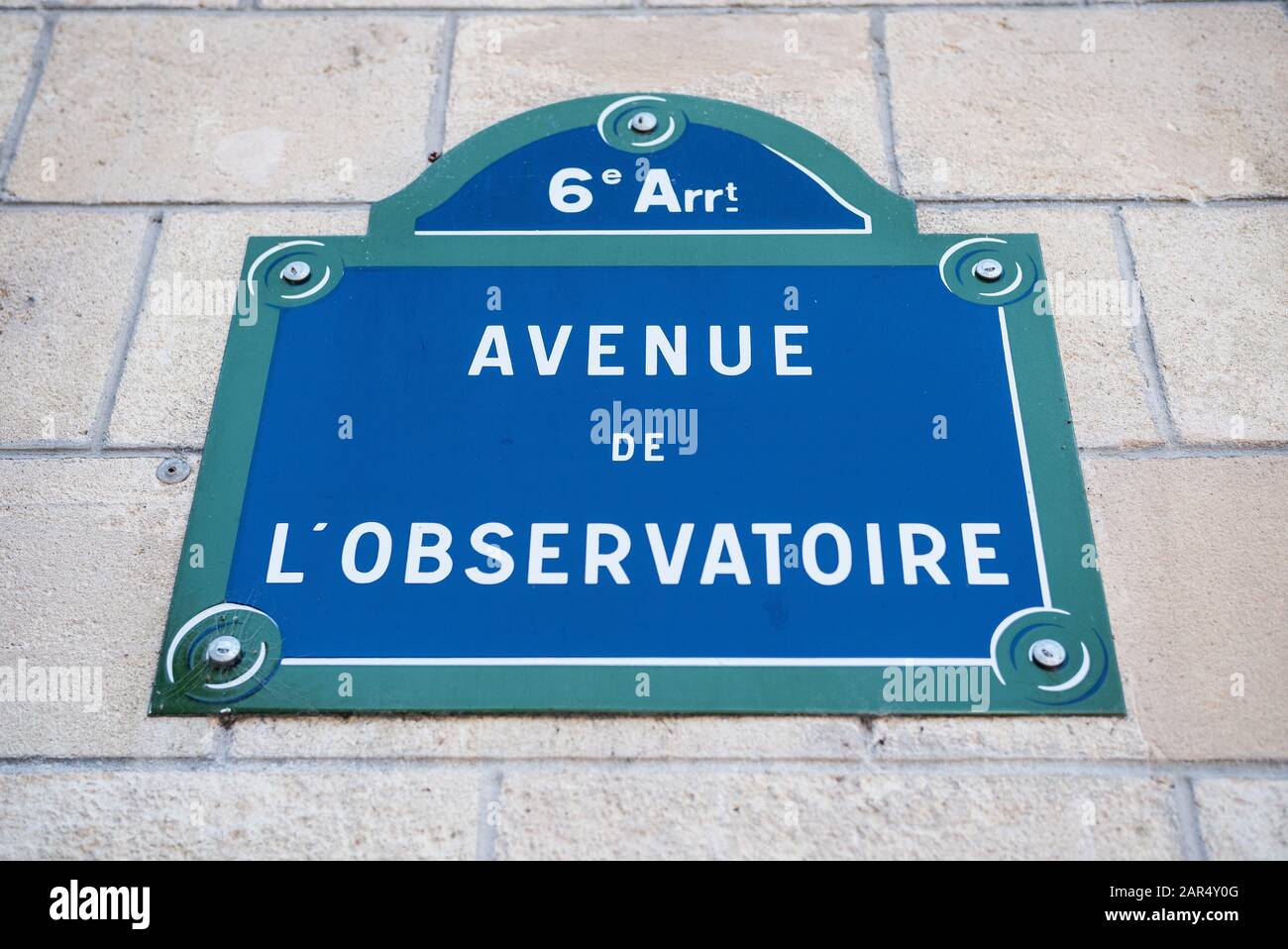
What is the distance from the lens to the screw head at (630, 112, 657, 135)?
2.17m

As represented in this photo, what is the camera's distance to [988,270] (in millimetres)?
1969

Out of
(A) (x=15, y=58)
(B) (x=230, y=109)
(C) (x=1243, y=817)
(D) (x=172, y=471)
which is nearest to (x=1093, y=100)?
(C) (x=1243, y=817)

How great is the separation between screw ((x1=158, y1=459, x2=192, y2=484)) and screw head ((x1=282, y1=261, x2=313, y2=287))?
0.34 m

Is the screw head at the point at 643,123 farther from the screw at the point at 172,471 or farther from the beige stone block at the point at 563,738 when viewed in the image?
the beige stone block at the point at 563,738

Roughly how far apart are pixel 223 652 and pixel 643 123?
44.0 inches

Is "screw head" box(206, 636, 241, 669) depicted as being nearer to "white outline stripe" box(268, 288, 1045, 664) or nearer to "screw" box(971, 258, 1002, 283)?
"white outline stripe" box(268, 288, 1045, 664)

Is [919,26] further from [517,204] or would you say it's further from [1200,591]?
[1200,591]

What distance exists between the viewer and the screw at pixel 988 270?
6.44ft

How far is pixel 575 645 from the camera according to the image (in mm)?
1657

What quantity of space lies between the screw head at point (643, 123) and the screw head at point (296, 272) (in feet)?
1.97

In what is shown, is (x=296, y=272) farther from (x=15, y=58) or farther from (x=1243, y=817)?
(x=1243, y=817)

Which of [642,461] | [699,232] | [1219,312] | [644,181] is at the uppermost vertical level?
Result: [644,181]
